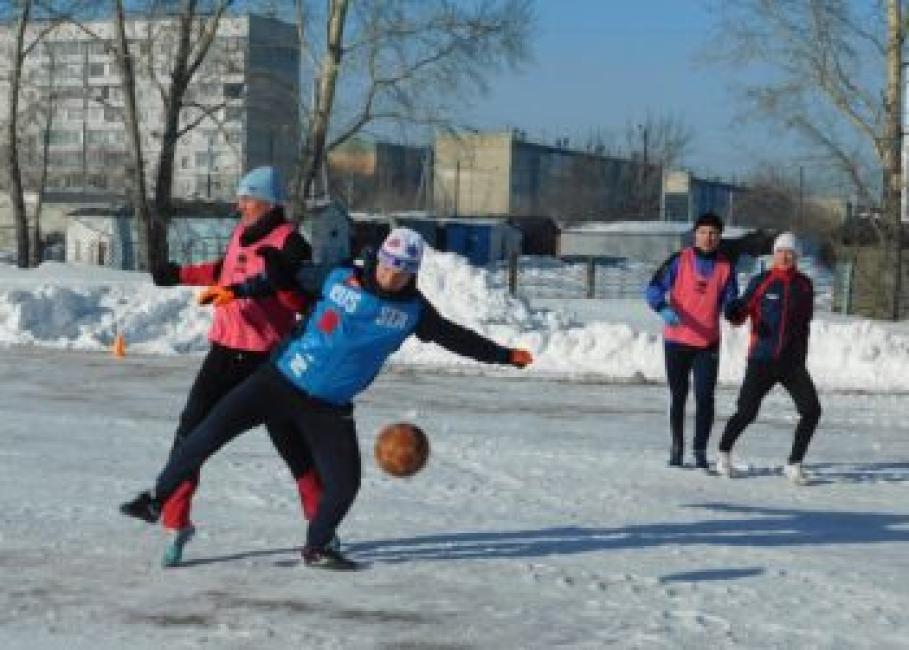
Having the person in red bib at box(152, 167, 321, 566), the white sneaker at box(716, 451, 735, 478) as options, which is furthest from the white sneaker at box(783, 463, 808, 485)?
the person in red bib at box(152, 167, 321, 566)

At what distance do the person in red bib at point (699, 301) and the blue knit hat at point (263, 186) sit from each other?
412cm

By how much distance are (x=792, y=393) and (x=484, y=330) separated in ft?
35.1

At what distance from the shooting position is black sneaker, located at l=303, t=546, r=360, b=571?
657 cm

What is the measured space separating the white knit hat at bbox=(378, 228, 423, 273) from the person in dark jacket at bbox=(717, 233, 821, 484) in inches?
175

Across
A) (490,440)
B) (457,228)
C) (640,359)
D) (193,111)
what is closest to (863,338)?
(640,359)

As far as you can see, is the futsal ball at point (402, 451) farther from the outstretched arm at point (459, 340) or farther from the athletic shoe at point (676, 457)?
the athletic shoe at point (676, 457)

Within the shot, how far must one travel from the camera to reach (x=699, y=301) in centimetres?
1027

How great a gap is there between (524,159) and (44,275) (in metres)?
97.8

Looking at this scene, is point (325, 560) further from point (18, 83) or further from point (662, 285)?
point (18, 83)

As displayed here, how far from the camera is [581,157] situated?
116062mm

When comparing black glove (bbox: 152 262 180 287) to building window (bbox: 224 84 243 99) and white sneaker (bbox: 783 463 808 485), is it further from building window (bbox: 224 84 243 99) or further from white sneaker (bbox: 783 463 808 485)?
building window (bbox: 224 84 243 99)

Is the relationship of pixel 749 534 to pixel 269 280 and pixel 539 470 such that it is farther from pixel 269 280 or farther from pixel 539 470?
pixel 269 280

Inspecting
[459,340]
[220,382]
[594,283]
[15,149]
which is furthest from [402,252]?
[594,283]

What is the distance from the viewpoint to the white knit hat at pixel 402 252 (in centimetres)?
613
